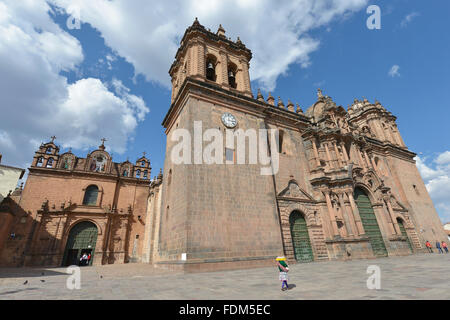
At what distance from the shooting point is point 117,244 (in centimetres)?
2422

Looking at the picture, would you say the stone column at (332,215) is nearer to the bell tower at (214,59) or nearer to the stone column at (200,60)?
the bell tower at (214,59)

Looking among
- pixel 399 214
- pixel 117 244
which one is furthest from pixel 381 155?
pixel 117 244

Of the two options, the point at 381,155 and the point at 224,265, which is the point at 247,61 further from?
the point at 381,155

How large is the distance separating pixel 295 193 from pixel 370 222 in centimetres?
761

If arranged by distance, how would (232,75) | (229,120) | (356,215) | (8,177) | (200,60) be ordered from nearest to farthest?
1. (229,120)
2. (356,215)
3. (200,60)
4. (232,75)
5. (8,177)

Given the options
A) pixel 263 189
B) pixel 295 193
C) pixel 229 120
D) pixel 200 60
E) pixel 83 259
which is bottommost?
pixel 83 259

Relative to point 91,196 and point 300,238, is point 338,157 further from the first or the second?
point 91,196

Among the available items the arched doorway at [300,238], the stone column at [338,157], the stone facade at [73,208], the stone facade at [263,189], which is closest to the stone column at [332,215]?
the stone facade at [263,189]

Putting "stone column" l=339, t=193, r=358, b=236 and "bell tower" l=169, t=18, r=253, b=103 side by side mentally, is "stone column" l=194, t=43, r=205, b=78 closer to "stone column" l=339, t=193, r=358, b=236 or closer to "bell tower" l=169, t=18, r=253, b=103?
"bell tower" l=169, t=18, r=253, b=103

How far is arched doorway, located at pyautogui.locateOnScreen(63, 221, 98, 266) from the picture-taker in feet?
72.2

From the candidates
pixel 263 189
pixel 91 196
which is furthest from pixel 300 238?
pixel 91 196

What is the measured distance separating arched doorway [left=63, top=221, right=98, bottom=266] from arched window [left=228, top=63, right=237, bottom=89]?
20.6 meters

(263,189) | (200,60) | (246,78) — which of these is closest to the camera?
(263,189)

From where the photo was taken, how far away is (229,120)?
15.0m
